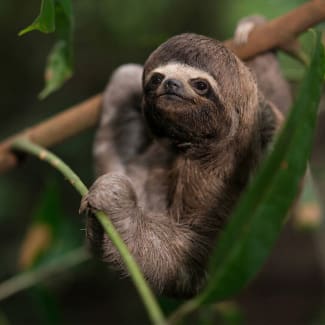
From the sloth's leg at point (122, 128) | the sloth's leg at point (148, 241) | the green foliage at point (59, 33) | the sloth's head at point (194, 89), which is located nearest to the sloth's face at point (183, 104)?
the sloth's head at point (194, 89)

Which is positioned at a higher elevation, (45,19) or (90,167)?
(45,19)

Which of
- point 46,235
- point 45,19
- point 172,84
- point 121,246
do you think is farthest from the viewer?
point 46,235

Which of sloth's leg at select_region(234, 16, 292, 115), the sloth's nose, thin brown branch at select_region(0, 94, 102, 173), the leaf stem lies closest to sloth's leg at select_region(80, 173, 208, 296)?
the leaf stem

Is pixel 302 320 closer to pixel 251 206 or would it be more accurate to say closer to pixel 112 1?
pixel 112 1

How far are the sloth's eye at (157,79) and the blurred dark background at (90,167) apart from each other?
1.47 m

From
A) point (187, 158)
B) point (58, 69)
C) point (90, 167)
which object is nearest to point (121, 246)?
point (187, 158)

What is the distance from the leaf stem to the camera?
1.52 m

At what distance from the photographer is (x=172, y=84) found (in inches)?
99.0

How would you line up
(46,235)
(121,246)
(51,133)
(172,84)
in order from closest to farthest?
1. (121,246)
2. (172,84)
3. (51,133)
4. (46,235)

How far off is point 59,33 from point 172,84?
0.70 meters

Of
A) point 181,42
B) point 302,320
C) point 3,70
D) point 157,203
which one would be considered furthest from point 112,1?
point 302,320

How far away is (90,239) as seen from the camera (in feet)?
8.47

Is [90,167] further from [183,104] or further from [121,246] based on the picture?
[121,246]

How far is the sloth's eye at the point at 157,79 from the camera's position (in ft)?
8.48
